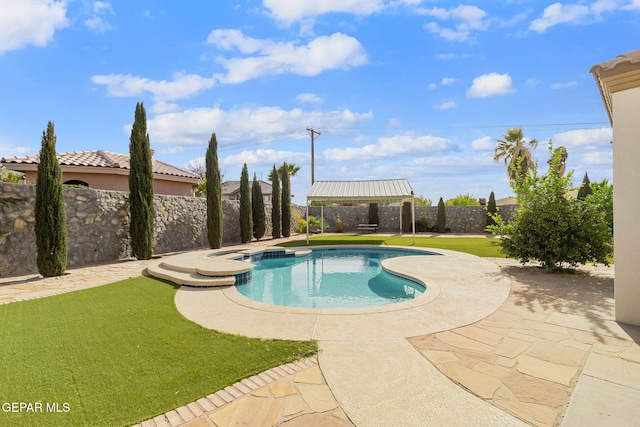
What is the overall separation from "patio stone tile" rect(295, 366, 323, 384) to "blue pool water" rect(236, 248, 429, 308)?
3.32 meters

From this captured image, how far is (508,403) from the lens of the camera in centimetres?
250

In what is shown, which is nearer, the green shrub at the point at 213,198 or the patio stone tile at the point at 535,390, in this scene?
the patio stone tile at the point at 535,390

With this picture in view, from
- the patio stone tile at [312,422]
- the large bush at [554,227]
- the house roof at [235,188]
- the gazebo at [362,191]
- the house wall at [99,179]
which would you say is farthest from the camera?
the house roof at [235,188]

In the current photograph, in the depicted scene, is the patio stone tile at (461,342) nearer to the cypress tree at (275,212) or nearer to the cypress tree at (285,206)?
the cypress tree at (275,212)

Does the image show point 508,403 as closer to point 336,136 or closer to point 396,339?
point 396,339

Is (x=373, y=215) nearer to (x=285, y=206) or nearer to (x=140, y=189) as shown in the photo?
(x=285, y=206)

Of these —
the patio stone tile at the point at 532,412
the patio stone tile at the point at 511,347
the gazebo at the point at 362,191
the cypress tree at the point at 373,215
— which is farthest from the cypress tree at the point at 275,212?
the patio stone tile at the point at 532,412

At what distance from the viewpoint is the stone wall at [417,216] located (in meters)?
22.5

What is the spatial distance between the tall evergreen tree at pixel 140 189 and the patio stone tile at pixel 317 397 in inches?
408

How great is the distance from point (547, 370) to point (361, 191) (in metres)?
14.8

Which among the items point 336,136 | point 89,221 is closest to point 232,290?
point 89,221

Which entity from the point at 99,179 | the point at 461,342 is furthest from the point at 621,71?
the point at 99,179

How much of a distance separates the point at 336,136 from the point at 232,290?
2610 cm

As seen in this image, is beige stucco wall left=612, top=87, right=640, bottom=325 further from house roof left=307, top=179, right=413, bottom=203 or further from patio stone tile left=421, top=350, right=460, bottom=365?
house roof left=307, top=179, right=413, bottom=203
